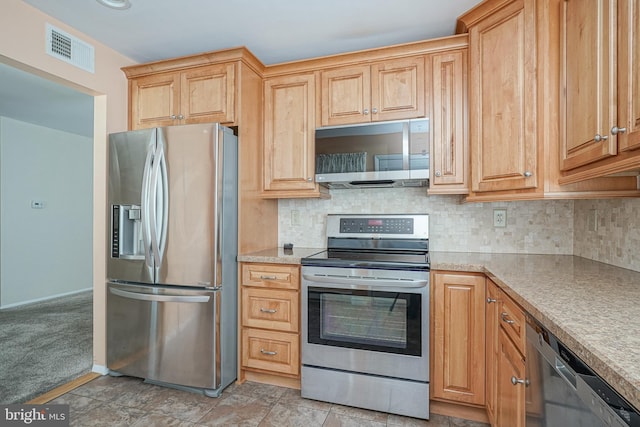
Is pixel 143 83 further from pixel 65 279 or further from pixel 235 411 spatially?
pixel 65 279

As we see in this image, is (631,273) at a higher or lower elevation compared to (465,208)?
lower

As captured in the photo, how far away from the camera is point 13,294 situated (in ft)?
13.9

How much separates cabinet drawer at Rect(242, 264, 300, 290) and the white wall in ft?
12.8

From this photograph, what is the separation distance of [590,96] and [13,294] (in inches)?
235

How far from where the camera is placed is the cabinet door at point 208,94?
2.32 meters

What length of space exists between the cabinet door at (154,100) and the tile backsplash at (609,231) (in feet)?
9.18

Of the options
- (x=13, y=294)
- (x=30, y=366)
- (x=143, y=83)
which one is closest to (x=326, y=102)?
(x=143, y=83)

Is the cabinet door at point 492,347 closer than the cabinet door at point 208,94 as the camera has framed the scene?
Yes

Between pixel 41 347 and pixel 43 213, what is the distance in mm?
2499

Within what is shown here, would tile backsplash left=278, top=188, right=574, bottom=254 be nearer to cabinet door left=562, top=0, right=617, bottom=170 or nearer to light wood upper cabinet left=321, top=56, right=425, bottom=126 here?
light wood upper cabinet left=321, top=56, right=425, bottom=126

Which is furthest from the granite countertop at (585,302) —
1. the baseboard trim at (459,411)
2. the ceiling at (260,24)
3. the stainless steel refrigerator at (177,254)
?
the ceiling at (260,24)

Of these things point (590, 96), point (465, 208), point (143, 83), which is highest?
point (143, 83)

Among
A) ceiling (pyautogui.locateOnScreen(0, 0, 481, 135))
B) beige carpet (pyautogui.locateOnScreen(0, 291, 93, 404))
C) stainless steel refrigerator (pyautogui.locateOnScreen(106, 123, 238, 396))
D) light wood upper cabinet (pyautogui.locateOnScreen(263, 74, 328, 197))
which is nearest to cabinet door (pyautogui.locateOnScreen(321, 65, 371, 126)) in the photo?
light wood upper cabinet (pyautogui.locateOnScreen(263, 74, 328, 197))

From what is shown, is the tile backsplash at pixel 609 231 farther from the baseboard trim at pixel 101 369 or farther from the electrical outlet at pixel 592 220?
the baseboard trim at pixel 101 369
